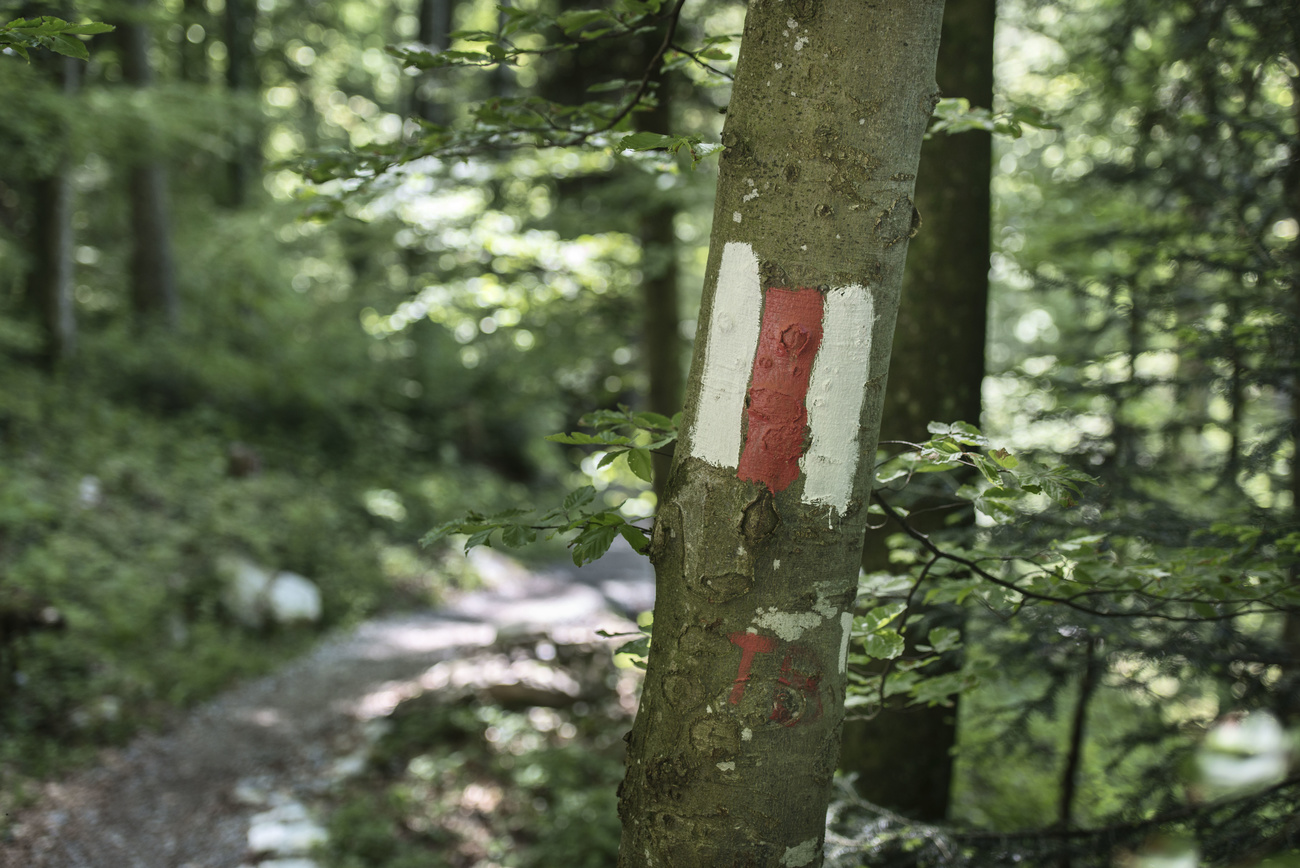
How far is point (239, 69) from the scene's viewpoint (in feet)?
48.9

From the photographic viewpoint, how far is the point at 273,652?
22.7 feet

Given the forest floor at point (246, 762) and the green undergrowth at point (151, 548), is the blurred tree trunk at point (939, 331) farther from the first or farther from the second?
the green undergrowth at point (151, 548)

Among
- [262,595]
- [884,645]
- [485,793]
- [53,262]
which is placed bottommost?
[485,793]

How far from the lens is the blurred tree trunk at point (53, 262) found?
9.04 metres

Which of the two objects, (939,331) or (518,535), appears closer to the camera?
(518,535)

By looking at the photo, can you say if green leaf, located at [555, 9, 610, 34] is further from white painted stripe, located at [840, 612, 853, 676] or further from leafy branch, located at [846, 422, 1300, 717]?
white painted stripe, located at [840, 612, 853, 676]

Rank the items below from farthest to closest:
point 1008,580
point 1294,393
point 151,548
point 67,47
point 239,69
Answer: point 239,69, point 151,548, point 1294,393, point 1008,580, point 67,47

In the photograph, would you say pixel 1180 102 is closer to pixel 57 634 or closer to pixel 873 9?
pixel 873 9

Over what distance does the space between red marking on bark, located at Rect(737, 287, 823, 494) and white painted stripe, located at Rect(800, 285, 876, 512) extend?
0.05 feet

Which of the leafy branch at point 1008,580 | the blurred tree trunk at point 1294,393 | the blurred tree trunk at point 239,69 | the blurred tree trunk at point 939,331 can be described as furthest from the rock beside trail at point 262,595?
the blurred tree trunk at point 239,69

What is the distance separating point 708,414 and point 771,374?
122 millimetres

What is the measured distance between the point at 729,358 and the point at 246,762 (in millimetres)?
5285

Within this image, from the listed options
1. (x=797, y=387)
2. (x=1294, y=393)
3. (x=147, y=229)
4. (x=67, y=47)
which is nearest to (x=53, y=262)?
(x=147, y=229)

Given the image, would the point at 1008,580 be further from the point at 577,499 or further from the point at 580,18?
the point at 580,18
